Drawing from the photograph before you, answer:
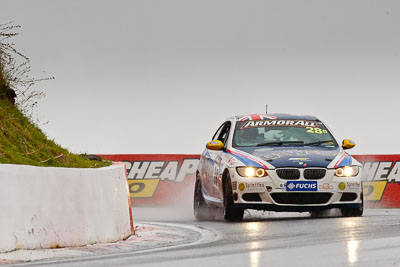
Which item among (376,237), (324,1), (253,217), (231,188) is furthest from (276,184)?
(324,1)

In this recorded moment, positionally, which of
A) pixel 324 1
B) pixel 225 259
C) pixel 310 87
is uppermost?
pixel 324 1

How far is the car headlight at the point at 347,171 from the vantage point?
1397cm

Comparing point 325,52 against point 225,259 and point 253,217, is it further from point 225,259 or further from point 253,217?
point 225,259

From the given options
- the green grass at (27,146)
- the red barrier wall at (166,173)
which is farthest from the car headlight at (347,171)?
the red barrier wall at (166,173)

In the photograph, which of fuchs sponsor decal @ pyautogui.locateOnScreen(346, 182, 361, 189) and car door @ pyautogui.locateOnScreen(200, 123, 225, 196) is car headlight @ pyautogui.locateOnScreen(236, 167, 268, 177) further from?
car door @ pyautogui.locateOnScreen(200, 123, 225, 196)

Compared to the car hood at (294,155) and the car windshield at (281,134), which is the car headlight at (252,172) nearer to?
the car hood at (294,155)

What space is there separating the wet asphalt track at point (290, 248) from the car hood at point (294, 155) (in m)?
0.88

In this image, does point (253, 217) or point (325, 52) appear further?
point (325, 52)

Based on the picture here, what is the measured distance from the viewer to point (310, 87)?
1262 inches

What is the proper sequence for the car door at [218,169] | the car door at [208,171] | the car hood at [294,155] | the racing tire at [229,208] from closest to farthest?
the car hood at [294,155]
the racing tire at [229,208]
the car door at [218,169]
the car door at [208,171]

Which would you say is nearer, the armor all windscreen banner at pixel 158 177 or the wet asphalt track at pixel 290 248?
the wet asphalt track at pixel 290 248

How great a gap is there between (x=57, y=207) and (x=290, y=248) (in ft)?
6.98

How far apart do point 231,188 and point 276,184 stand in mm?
565

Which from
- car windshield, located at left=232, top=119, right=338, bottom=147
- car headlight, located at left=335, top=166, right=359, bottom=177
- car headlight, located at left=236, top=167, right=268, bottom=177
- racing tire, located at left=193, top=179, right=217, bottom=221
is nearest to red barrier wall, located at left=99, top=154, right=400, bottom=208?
racing tire, located at left=193, top=179, right=217, bottom=221
